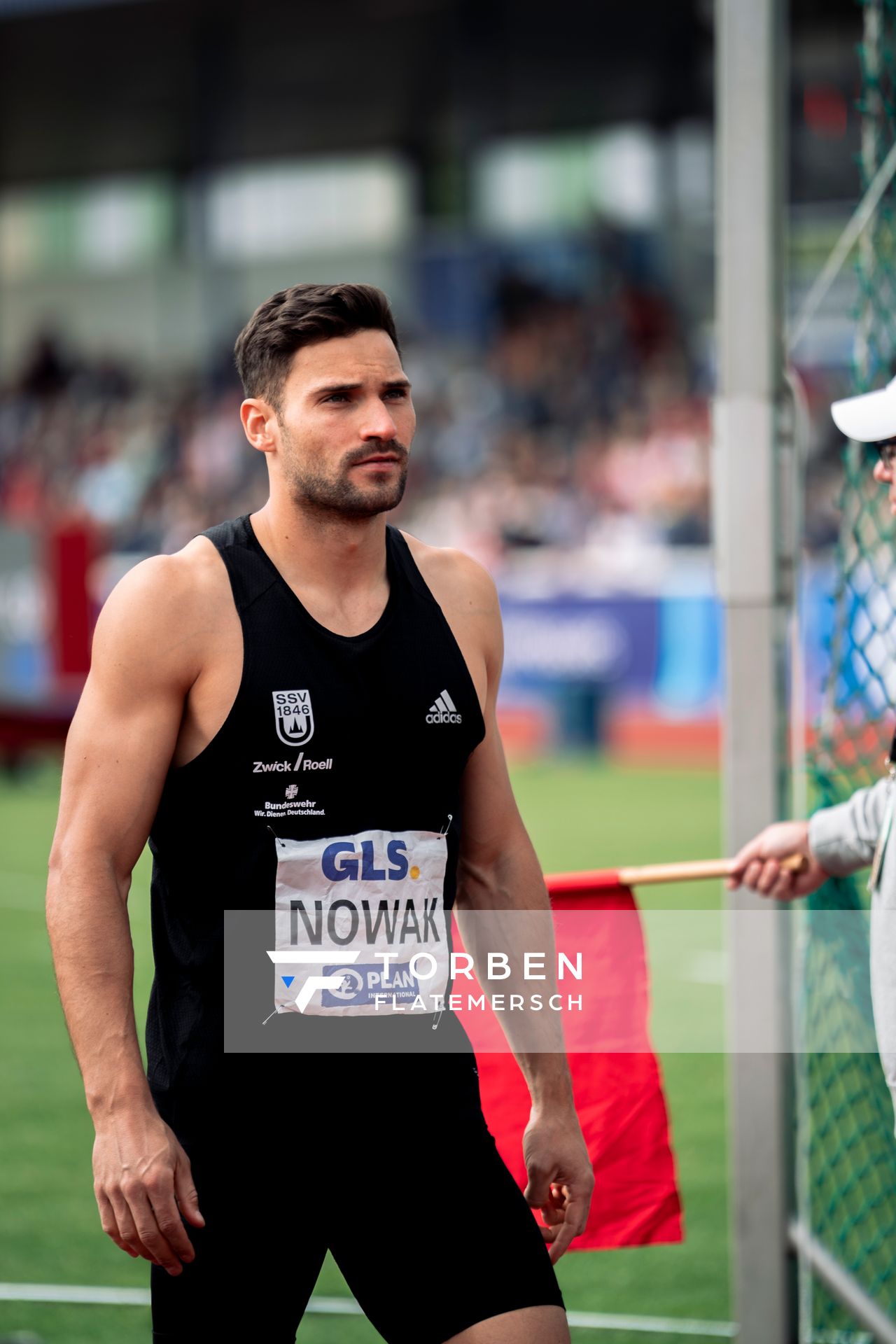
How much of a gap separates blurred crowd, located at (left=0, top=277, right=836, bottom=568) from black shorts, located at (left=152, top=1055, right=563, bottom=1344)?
14269 millimetres

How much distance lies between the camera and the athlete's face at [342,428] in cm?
277

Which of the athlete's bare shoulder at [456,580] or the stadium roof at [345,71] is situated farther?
the stadium roof at [345,71]

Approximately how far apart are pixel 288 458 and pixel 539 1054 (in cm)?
119

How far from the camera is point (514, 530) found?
18047 millimetres

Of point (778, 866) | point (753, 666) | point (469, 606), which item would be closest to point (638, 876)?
point (778, 866)

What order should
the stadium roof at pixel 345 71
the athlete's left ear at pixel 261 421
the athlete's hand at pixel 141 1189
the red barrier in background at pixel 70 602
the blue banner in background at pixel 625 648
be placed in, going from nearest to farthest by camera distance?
the athlete's hand at pixel 141 1189, the athlete's left ear at pixel 261 421, the red barrier in background at pixel 70 602, the blue banner in background at pixel 625 648, the stadium roof at pixel 345 71

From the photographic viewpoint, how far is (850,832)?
342cm

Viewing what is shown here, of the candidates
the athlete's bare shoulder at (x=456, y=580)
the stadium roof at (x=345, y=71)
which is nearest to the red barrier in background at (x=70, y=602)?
the athlete's bare shoulder at (x=456, y=580)

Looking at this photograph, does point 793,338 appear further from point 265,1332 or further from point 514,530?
point 514,530

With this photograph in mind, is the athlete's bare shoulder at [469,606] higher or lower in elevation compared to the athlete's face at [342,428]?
lower

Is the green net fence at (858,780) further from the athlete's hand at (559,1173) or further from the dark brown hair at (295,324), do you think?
the dark brown hair at (295,324)

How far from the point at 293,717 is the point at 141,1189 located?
76 cm

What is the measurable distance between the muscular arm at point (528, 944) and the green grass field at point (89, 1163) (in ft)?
4.91

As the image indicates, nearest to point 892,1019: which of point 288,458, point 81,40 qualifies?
point 288,458
